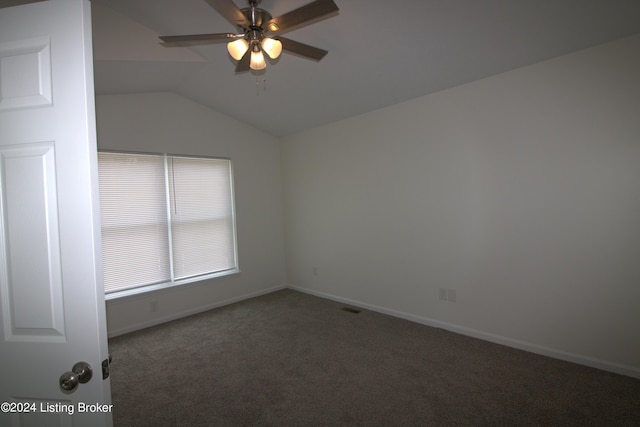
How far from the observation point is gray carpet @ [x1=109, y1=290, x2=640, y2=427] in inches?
78.2

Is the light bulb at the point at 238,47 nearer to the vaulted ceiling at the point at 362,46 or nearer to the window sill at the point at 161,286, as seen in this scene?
the vaulted ceiling at the point at 362,46

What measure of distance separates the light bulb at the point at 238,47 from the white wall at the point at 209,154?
86.2 inches

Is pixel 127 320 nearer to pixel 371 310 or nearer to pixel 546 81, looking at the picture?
pixel 371 310

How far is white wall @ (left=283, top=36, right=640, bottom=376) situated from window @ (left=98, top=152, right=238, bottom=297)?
1.78 m

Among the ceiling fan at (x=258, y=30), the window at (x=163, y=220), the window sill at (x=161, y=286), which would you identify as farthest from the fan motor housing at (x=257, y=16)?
the window sill at (x=161, y=286)

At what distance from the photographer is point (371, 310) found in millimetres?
3875

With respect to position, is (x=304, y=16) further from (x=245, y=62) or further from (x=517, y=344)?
(x=517, y=344)

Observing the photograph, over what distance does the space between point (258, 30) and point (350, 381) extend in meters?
2.54

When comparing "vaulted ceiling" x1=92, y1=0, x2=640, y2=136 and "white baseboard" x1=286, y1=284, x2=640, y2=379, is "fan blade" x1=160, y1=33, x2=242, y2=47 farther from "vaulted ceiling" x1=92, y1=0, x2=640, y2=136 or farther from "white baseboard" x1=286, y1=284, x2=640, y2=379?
"white baseboard" x1=286, y1=284, x2=640, y2=379

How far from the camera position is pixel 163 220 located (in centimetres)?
382

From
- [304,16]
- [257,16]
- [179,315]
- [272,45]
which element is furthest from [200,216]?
[304,16]

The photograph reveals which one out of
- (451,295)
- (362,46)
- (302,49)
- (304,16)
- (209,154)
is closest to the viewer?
(304,16)

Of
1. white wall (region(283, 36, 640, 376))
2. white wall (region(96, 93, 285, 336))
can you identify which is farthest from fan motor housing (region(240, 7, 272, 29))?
white wall (region(96, 93, 285, 336))

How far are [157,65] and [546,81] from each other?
3.49m
